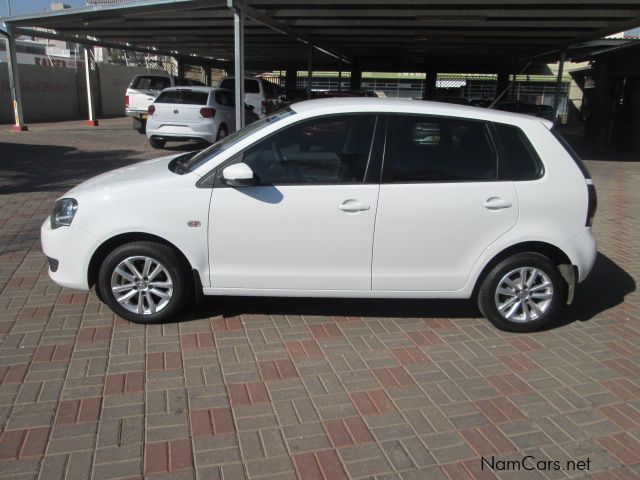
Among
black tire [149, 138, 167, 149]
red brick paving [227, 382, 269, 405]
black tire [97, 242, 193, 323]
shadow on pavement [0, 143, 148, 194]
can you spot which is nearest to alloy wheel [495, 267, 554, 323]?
red brick paving [227, 382, 269, 405]

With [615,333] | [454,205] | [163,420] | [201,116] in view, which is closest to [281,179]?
[454,205]

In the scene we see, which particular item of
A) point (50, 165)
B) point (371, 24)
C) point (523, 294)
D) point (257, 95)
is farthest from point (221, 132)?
point (523, 294)

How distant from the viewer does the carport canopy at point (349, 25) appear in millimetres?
13062

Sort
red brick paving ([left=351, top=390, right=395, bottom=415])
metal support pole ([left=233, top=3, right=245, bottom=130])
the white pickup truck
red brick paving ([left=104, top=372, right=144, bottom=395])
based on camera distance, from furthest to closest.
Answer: the white pickup truck, metal support pole ([left=233, top=3, right=245, bottom=130]), red brick paving ([left=104, top=372, right=144, bottom=395]), red brick paving ([left=351, top=390, right=395, bottom=415])

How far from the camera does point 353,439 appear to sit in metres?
3.05

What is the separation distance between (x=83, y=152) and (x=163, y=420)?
12.7 metres

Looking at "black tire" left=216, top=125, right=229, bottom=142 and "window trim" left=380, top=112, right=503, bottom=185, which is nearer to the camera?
"window trim" left=380, top=112, right=503, bottom=185

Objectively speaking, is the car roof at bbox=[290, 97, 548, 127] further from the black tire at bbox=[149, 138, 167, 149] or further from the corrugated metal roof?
the black tire at bbox=[149, 138, 167, 149]

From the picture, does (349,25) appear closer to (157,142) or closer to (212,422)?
(157,142)

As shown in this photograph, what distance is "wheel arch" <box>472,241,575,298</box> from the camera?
4293 millimetres

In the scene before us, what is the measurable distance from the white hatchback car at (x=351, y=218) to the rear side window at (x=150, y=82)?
53.7 feet

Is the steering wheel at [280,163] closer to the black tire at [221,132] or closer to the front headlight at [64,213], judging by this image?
the front headlight at [64,213]

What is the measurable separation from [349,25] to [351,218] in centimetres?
1418

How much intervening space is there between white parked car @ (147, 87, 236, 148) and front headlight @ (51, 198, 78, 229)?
1014cm
